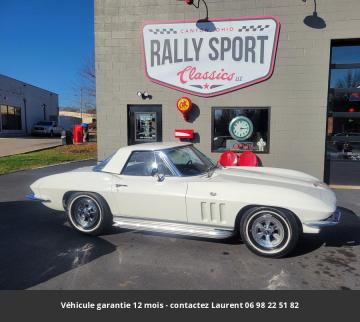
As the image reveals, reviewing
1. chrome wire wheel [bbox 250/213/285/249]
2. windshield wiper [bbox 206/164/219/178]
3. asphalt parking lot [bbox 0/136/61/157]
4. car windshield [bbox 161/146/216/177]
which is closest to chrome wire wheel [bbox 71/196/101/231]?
car windshield [bbox 161/146/216/177]

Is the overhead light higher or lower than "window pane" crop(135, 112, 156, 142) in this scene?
higher

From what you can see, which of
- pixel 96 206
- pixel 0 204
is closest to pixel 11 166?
pixel 0 204

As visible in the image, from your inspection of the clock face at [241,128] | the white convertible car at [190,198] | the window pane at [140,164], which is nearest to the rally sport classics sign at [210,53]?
the clock face at [241,128]

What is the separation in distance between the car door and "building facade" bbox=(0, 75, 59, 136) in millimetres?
28524

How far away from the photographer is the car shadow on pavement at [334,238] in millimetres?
3960

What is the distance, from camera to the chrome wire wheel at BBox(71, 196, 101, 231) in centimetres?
445

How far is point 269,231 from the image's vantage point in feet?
12.0

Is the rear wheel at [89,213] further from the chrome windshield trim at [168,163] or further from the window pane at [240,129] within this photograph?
the window pane at [240,129]

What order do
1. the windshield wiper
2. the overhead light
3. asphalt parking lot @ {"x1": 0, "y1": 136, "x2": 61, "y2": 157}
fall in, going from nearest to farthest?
the windshield wiper
the overhead light
asphalt parking lot @ {"x1": 0, "y1": 136, "x2": 61, "y2": 157}

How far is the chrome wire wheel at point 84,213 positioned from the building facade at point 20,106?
1100 inches

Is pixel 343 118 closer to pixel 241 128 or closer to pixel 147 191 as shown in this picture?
pixel 241 128

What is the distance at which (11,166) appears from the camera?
10969mm

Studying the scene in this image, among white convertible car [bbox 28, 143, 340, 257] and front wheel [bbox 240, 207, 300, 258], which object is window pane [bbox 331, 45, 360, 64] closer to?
white convertible car [bbox 28, 143, 340, 257]
